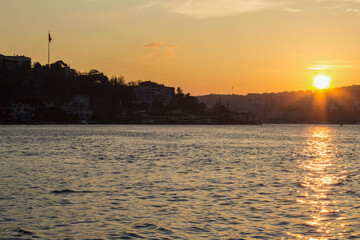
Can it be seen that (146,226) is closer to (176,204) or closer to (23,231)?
(23,231)

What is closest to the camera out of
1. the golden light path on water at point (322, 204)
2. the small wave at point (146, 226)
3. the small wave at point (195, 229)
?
the golden light path on water at point (322, 204)

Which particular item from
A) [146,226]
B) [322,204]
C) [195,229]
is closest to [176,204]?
[146,226]

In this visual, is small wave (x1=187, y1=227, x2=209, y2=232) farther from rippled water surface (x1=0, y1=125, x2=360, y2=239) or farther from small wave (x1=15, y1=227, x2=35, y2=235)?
small wave (x1=15, y1=227, x2=35, y2=235)

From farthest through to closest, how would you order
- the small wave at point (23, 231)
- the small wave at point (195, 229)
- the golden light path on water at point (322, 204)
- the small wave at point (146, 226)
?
the small wave at point (146, 226)
the small wave at point (195, 229)
the golden light path on water at point (322, 204)
the small wave at point (23, 231)

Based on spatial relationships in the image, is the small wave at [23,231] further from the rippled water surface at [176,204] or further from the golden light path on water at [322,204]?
the golden light path on water at [322,204]

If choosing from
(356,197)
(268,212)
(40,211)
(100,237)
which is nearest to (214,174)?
(356,197)

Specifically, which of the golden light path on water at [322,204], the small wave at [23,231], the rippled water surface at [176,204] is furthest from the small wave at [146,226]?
the golden light path on water at [322,204]

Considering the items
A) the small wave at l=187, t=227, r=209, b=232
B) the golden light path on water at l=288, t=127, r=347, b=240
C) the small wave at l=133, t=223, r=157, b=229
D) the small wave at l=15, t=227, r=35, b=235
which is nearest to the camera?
the small wave at l=15, t=227, r=35, b=235

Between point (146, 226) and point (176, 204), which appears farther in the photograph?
point (176, 204)

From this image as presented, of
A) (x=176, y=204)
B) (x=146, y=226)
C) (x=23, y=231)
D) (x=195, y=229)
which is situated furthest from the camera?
(x=176, y=204)

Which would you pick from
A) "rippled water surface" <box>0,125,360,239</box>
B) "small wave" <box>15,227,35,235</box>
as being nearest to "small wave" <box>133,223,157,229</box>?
"rippled water surface" <box>0,125,360,239</box>

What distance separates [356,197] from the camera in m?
27.9

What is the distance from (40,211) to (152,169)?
65.2 feet

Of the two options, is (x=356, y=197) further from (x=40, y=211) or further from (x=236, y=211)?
(x=40, y=211)
